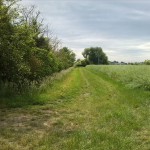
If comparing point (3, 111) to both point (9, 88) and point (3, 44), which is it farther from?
point (9, 88)

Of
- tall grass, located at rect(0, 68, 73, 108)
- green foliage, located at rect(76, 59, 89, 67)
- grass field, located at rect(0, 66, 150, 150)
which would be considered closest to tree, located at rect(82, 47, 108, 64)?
green foliage, located at rect(76, 59, 89, 67)

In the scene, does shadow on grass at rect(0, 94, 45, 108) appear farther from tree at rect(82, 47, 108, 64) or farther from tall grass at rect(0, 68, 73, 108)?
tree at rect(82, 47, 108, 64)

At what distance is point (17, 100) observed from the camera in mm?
18234

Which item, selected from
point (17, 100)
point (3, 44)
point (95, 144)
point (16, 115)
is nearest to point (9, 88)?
point (17, 100)

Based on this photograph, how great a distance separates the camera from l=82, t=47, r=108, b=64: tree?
600 feet

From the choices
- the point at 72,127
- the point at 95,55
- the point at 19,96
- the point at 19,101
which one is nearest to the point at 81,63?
the point at 95,55

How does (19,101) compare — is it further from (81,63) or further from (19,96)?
(81,63)

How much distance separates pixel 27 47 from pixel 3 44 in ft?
7.50

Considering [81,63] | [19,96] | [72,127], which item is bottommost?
[72,127]

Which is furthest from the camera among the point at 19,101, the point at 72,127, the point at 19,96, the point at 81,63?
the point at 81,63

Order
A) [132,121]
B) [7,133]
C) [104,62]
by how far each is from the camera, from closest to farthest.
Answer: [7,133] → [132,121] → [104,62]

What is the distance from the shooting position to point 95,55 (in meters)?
187

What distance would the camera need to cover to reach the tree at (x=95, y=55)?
182875 millimetres

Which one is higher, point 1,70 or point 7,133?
point 1,70
